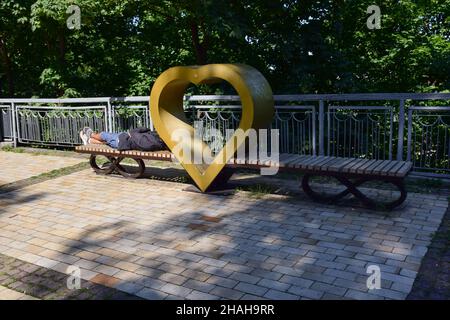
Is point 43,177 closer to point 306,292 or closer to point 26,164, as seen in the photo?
point 26,164

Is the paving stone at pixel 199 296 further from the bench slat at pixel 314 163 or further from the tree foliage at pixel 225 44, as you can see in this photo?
the tree foliage at pixel 225 44

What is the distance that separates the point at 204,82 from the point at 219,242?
9.01 feet

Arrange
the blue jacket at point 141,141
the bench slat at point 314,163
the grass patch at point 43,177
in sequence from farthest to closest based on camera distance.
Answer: the grass patch at point 43,177, the blue jacket at point 141,141, the bench slat at point 314,163

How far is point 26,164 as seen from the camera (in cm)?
1028

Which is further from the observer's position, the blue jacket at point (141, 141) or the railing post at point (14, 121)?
the railing post at point (14, 121)

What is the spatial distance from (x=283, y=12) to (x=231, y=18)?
4.86 feet

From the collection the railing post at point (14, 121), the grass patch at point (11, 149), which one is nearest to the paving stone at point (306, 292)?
the grass patch at point (11, 149)

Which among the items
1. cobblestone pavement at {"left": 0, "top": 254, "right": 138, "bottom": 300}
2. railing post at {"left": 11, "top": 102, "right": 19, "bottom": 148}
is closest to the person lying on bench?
cobblestone pavement at {"left": 0, "top": 254, "right": 138, "bottom": 300}

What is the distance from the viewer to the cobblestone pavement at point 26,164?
358 inches

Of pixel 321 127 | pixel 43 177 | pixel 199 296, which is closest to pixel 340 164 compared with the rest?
pixel 321 127

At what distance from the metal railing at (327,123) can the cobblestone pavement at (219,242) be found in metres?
1.33

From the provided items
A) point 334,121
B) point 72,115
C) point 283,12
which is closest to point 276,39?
point 283,12

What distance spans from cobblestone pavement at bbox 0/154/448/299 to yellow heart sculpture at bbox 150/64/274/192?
55 centimetres
